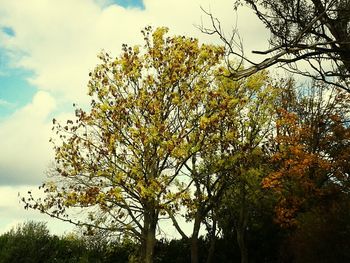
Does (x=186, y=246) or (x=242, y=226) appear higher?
(x=242, y=226)

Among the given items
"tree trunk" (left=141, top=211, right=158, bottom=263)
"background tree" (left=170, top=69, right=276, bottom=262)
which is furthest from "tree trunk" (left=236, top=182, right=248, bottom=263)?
"tree trunk" (left=141, top=211, right=158, bottom=263)

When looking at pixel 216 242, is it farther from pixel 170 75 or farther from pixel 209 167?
pixel 170 75

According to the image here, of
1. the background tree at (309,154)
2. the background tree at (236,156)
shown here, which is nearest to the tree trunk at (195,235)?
the background tree at (236,156)

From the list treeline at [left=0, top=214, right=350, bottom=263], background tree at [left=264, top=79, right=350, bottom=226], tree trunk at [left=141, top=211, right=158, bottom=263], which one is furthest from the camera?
background tree at [left=264, top=79, right=350, bottom=226]

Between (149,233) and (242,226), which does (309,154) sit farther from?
(149,233)

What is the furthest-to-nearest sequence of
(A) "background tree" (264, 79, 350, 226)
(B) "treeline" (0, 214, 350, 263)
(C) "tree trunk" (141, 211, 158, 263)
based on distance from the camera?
(A) "background tree" (264, 79, 350, 226) < (C) "tree trunk" (141, 211, 158, 263) < (B) "treeline" (0, 214, 350, 263)

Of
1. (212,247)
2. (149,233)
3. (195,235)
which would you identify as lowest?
(149,233)

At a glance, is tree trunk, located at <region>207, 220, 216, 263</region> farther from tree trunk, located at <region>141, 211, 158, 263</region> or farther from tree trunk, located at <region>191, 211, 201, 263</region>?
tree trunk, located at <region>141, 211, 158, 263</region>

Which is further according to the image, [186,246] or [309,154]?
[186,246]

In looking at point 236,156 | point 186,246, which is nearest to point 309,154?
point 236,156

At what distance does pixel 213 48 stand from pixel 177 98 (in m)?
3.23

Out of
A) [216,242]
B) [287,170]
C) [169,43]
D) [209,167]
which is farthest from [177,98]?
[216,242]

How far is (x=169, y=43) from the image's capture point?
18859 millimetres

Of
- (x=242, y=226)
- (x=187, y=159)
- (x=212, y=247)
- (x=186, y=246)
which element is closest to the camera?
(x=187, y=159)
